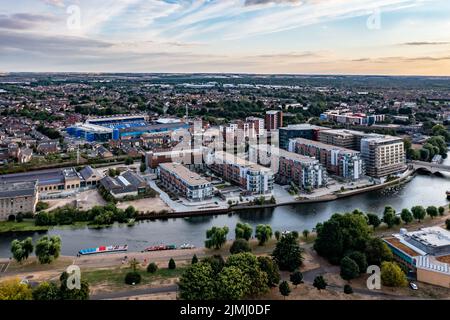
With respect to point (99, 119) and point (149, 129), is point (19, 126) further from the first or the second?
point (149, 129)

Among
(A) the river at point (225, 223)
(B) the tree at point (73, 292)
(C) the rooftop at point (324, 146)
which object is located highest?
(C) the rooftop at point (324, 146)

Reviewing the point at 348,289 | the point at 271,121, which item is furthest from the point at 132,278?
the point at 271,121

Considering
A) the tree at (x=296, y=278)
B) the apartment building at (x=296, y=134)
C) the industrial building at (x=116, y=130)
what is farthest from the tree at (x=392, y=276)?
the industrial building at (x=116, y=130)

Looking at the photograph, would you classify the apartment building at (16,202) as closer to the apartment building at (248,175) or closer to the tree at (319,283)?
the apartment building at (248,175)

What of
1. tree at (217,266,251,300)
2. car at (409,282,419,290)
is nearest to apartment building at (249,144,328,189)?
car at (409,282,419,290)

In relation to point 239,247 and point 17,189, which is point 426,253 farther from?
point 17,189

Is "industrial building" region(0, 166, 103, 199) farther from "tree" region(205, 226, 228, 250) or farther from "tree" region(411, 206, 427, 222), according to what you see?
"tree" region(411, 206, 427, 222)
